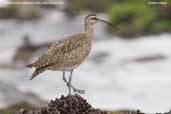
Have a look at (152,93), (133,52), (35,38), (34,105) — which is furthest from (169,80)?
(35,38)

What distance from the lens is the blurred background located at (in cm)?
2864

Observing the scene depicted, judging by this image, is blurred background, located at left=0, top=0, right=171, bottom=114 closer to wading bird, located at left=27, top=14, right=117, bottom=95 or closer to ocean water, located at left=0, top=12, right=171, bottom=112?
ocean water, located at left=0, top=12, right=171, bottom=112

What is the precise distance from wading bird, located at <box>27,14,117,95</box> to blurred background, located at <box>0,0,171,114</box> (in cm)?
944

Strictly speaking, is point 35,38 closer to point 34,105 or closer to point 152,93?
point 152,93

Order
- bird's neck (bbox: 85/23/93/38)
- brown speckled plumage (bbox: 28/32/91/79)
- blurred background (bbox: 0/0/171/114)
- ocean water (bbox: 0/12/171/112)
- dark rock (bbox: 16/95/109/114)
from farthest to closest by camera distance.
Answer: ocean water (bbox: 0/12/171/112)
blurred background (bbox: 0/0/171/114)
bird's neck (bbox: 85/23/93/38)
brown speckled plumage (bbox: 28/32/91/79)
dark rock (bbox: 16/95/109/114)

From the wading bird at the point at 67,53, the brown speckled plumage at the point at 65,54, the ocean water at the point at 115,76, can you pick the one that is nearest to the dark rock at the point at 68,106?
the wading bird at the point at 67,53

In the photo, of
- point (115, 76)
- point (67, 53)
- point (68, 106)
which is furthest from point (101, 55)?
point (68, 106)

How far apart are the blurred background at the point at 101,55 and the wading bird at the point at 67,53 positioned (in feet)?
31.0

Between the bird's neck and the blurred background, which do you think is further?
the blurred background

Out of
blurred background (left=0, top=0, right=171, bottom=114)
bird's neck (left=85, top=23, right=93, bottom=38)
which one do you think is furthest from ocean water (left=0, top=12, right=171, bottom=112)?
bird's neck (left=85, top=23, right=93, bottom=38)

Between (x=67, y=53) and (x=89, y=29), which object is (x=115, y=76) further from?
(x=67, y=53)

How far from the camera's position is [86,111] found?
10203 millimetres

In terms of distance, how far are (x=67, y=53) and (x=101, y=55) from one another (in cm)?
2696

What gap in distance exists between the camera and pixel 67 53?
11.1 meters
